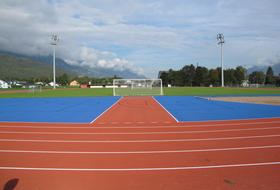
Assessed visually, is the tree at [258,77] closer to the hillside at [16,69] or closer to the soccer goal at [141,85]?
the soccer goal at [141,85]

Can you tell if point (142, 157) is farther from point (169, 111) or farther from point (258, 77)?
point (258, 77)

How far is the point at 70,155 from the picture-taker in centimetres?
614

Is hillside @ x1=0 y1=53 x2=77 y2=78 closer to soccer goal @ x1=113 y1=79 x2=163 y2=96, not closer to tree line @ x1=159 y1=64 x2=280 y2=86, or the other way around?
tree line @ x1=159 y1=64 x2=280 y2=86

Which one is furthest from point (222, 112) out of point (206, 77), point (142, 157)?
point (206, 77)

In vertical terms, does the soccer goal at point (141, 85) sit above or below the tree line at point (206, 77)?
below

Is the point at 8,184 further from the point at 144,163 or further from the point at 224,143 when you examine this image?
the point at 224,143

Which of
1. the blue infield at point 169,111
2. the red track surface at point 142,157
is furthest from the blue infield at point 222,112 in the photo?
the red track surface at point 142,157

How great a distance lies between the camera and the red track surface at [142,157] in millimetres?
4445

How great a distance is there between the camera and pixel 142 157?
5883 millimetres

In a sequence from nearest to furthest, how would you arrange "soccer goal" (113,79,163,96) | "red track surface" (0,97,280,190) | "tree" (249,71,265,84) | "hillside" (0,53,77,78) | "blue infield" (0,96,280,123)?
"red track surface" (0,97,280,190), "blue infield" (0,96,280,123), "soccer goal" (113,79,163,96), "tree" (249,71,265,84), "hillside" (0,53,77,78)

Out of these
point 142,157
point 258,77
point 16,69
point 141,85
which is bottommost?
point 142,157

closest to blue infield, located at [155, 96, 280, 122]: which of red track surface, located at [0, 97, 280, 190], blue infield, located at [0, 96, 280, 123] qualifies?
blue infield, located at [0, 96, 280, 123]

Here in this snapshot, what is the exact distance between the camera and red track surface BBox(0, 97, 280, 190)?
4.45m

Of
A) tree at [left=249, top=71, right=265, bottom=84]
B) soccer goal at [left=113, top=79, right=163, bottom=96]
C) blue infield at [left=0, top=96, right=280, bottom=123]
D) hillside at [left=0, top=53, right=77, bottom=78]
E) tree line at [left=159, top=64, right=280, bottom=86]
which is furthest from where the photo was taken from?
hillside at [left=0, top=53, right=77, bottom=78]
